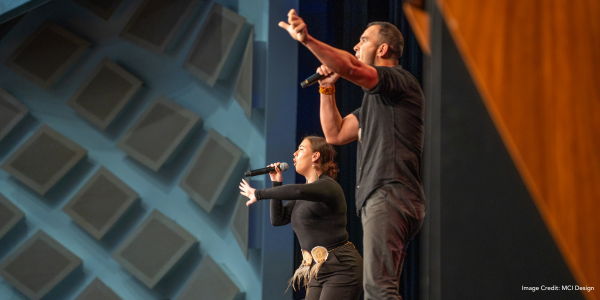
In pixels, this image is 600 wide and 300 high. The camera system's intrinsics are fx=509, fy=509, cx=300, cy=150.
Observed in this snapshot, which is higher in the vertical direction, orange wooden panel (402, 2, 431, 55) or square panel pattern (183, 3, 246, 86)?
square panel pattern (183, 3, 246, 86)

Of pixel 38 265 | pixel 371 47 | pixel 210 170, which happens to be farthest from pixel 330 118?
pixel 38 265

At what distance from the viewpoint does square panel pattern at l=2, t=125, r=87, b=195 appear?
3703mm

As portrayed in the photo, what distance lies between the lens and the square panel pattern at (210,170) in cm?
341

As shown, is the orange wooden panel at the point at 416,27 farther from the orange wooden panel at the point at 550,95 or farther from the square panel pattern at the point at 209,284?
the square panel pattern at the point at 209,284

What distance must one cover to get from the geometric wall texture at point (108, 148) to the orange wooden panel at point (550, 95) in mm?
2472

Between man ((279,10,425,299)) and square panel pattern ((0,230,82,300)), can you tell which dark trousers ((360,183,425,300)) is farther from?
square panel pattern ((0,230,82,300))

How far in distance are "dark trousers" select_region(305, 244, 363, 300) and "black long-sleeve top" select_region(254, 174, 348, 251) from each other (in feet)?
0.19

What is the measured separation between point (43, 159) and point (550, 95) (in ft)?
11.6

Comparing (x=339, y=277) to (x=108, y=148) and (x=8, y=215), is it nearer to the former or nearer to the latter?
(x=108, y=148)

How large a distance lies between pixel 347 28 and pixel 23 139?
2584 mm

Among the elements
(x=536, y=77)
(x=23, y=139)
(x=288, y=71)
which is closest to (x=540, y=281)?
(x=536, y=77)

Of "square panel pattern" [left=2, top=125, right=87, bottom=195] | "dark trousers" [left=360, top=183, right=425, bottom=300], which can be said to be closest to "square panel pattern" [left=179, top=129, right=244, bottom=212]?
"square panel pattern" [left=2, top=125, right=87, bottom=195]

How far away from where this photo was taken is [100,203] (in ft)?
12.2

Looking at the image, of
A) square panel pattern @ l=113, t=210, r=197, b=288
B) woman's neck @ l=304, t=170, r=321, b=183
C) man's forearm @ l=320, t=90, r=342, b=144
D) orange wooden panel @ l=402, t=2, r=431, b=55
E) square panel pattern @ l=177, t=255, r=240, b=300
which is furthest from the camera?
square panel pattern @ l=113, t=210, r=197, b=288
